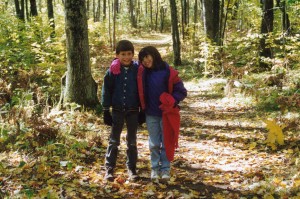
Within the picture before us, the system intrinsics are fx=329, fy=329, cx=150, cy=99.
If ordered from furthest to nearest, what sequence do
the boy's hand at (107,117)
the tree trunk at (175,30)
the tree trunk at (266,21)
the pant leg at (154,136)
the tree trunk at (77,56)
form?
the tree trunk at (175,30) < the tree trunk at (266,21) < the tree trunk at (77,56) < the pant leg at (154,136) < the boy's hand at (107,117)

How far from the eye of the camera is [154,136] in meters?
4.92

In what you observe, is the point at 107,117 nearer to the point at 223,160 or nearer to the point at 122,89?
the point at 122,89

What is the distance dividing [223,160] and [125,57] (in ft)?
8.83

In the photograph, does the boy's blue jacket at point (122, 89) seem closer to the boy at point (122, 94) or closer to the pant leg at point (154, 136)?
the boy at point (122, 94)

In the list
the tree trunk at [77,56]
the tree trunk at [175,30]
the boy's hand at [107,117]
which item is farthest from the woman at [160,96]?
the tree trunk at [175,30]

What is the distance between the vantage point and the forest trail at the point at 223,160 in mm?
4613

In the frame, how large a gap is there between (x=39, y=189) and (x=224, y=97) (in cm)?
768

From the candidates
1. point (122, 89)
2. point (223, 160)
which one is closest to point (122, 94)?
point (122, 89)

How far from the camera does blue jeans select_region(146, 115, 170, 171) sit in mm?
4887

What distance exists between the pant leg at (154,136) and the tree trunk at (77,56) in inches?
129

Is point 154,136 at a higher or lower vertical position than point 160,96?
lower

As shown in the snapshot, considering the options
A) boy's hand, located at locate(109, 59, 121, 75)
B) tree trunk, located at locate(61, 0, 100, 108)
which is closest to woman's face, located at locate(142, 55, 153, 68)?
boy's hand, located at locate(109, 59, 121, 75)

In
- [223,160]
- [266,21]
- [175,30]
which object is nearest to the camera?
[223,160]

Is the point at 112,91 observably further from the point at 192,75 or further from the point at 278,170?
the point at 192,75
